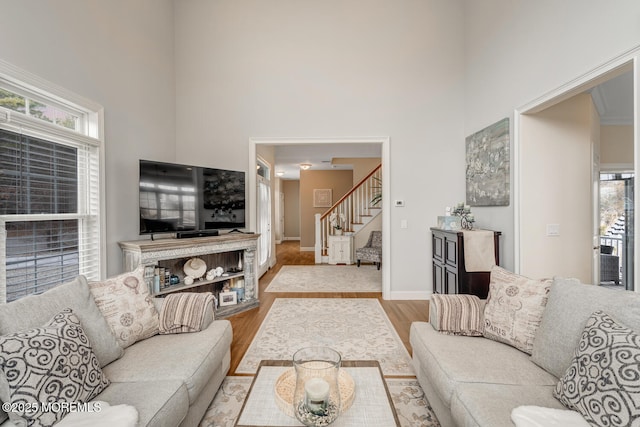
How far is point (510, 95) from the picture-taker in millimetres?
2967

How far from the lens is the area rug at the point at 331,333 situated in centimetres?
245

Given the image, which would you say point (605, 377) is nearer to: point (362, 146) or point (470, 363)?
point (470, 363)

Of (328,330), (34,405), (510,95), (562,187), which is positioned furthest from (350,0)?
(34,405)

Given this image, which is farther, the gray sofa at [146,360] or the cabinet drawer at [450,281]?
the cabinet drawer at [450,281]

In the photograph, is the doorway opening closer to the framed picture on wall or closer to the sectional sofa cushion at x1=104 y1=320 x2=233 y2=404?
the sectional sofa cushion at x1=104 y1=320 x2=233 y2=404

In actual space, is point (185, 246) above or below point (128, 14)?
below

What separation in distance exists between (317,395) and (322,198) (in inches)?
333

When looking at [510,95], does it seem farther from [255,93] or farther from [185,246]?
[185,246]

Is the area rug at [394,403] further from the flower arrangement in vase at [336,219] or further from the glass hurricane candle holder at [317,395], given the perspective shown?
the flower arrangement in vase at [336,219]

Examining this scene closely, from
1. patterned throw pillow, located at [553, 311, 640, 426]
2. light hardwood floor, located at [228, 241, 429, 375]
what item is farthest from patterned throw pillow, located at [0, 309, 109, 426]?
patterned throw pillow, located at [553, 311, 640, 426]

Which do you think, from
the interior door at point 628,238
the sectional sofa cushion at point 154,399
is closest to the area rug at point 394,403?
the sectional sofa cushion at point 154,399

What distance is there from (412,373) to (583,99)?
3052 mm

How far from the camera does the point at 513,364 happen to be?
1.57m

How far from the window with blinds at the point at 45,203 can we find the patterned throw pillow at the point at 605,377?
3.14m
